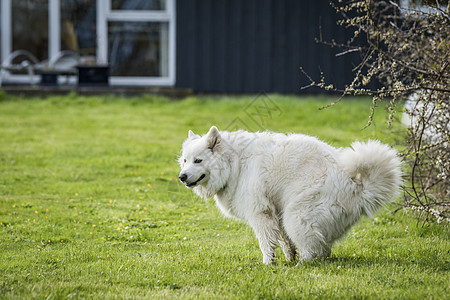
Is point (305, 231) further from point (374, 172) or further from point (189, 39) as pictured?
point (189, 39)

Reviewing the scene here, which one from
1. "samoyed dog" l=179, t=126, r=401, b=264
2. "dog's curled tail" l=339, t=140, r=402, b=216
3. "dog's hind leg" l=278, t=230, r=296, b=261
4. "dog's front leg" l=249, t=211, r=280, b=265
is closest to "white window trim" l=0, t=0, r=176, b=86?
"samoyed dog" l=179, t=126, r=401, b=264

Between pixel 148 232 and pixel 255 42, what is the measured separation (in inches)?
423

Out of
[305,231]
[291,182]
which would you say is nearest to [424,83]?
[291,182]

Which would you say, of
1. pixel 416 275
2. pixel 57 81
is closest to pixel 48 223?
pixel 416 275

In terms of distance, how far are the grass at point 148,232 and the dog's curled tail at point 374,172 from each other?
64 cm

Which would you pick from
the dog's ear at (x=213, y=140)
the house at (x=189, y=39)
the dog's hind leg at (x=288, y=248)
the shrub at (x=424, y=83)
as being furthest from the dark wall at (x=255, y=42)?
the dog's hind leg at (x=288, y=248)

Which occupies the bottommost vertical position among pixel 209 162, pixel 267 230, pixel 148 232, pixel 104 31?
pixel 148 232

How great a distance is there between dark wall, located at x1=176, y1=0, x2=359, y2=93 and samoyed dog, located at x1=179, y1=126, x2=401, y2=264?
431 inches

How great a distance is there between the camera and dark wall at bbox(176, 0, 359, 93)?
16.5m

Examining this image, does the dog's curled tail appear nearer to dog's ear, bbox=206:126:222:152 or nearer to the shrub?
the shrub

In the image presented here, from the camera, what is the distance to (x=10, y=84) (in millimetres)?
17062

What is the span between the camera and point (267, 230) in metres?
5.33

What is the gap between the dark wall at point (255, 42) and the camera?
648 inches

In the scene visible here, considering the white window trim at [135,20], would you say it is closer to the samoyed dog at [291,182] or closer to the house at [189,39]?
the house at [189,39]
